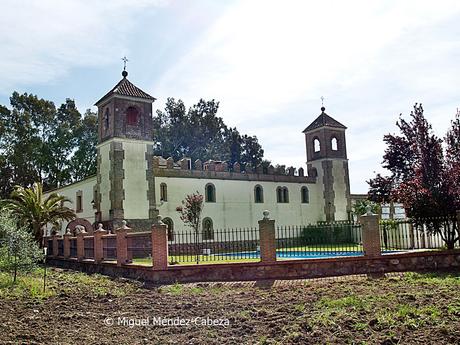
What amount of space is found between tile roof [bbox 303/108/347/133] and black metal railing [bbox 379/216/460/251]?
1874 centimetres

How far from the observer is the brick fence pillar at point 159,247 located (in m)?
14.5

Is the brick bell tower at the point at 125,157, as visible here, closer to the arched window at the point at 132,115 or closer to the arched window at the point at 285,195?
the arched window at the point at 132,115

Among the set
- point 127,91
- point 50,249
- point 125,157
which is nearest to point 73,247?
point 50,249

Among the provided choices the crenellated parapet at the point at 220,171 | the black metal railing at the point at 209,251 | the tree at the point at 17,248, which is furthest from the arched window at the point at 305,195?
the tree at the point at 17,248

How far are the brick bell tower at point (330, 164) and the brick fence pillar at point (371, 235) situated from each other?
2374 cm

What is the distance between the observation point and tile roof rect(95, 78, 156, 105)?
27812mm

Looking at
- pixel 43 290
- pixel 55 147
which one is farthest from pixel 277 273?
pixel 55 147

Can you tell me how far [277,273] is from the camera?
1370cm

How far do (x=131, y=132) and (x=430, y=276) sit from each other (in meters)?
20.1

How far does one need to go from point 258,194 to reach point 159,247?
20391 mm

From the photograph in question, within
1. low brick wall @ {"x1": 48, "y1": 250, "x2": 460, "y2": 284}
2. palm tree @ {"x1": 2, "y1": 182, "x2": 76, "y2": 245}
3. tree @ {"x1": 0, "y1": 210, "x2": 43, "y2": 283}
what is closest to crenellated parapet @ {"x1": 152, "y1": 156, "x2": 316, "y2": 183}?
palm tree @ {"x1": 2, "y1": 182, "x2": 76, "y2": 245}

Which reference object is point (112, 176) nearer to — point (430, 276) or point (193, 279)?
point (193, 279)

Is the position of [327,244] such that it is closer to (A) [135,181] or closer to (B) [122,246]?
(A) [135,181]

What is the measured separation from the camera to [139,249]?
1773 cm
